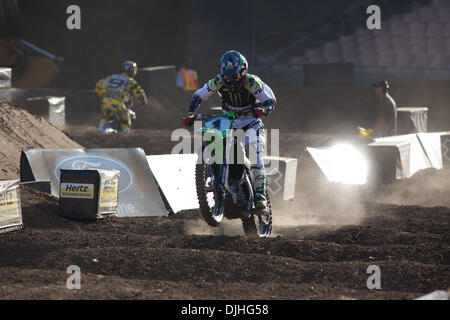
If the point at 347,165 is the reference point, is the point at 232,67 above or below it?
above

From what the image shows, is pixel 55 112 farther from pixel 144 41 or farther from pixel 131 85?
pixel 144 41

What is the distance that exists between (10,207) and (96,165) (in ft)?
7.60

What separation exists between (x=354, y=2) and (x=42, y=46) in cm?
1217

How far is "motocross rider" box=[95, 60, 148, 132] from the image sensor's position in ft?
57.9

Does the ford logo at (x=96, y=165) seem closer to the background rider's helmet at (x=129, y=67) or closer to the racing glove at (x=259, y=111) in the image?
the racing glove at (x=259, y=111)

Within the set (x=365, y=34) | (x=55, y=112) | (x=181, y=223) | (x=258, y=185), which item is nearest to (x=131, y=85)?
(x=55, y=112)

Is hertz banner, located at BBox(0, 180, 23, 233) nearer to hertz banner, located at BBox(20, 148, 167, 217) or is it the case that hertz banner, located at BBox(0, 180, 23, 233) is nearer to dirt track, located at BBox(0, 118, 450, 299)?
dirt track, located at BBox(0, 118, 450, 299)

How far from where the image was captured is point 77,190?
8.98m

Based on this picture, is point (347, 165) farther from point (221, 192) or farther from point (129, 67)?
point (129, 67)

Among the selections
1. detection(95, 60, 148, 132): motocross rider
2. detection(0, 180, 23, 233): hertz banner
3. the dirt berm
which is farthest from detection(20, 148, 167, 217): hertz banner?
detection(95, 60, 148, 132): motocross rider

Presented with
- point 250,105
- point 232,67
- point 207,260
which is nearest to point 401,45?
point 250,105

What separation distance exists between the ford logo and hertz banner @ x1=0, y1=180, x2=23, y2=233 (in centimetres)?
181

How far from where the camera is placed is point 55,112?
18750 millimetres
